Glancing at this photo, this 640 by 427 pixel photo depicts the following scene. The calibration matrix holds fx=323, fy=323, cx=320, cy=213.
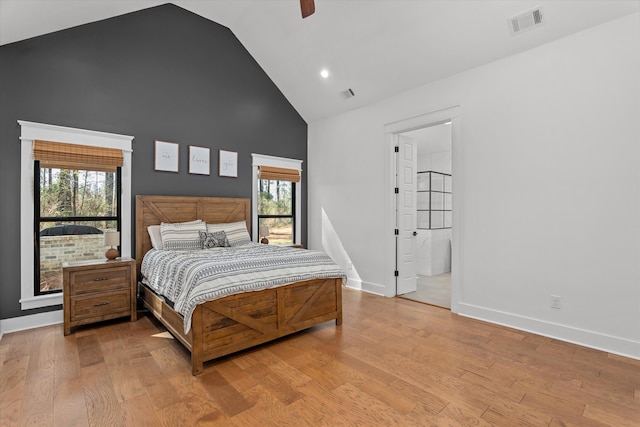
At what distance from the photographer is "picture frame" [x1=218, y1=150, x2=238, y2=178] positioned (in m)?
5.04

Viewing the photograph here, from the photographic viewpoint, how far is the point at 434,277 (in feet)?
20.4

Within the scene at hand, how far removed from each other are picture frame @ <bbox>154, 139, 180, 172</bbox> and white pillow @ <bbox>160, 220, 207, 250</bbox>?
80 cm

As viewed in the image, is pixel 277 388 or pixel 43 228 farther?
pixel 43 228

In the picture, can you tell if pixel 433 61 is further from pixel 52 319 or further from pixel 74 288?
pixel 52 319

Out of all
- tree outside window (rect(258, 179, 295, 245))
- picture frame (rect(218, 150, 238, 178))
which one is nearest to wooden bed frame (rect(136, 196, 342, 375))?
picture frame (rect(218, 150, 238, 178))

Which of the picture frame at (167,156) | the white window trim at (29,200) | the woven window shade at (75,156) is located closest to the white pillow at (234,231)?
the picture frame at (167,156)

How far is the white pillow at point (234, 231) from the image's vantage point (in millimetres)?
4582

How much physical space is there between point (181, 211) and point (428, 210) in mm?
4632

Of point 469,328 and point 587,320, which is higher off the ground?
point 587,320

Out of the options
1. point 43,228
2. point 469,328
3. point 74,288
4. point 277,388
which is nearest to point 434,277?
point 469,328

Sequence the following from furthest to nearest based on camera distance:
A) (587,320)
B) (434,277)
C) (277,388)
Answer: (434,277)
(587,320)
(277,388)

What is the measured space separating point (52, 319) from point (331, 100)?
15.7 ft

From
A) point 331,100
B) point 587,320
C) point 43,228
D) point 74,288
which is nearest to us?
point 587,320

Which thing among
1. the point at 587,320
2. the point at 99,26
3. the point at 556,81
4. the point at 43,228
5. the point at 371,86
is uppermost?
the point at 99,26
